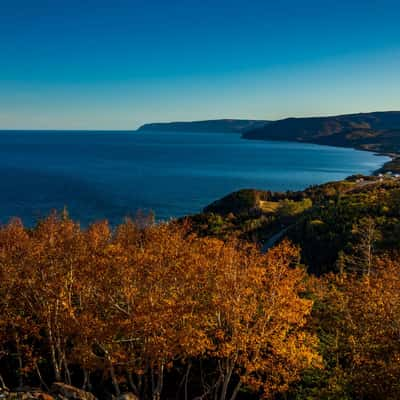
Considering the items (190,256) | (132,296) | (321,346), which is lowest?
(321,346)

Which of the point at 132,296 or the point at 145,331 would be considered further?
the point at 132,296

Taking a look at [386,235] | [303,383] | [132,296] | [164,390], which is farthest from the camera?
[386,235]

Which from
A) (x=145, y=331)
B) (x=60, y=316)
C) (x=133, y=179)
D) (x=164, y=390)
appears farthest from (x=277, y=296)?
(x=133, y=179)

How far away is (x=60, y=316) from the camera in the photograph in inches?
798

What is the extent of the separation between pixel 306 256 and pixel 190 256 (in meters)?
44.7

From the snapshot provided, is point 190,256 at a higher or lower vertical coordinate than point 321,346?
higher

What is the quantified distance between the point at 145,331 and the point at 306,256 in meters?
48.0

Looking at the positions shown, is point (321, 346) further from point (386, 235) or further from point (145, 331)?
point (386, 235)

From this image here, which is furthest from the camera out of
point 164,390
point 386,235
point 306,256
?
point 306,256

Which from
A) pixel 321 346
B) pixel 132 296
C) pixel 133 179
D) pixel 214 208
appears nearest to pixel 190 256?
pixel 132 296

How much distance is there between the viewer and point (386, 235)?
5531cm

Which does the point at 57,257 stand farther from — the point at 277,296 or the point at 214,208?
the point at 214,208

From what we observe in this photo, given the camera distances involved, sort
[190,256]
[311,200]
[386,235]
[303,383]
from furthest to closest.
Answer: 1. [311,200]
2. [386,235]
3. [303,383]
4. [190,256]

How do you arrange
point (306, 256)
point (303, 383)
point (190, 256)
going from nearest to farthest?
point (190, 256)
point (303, 383)
point (306, 256)
